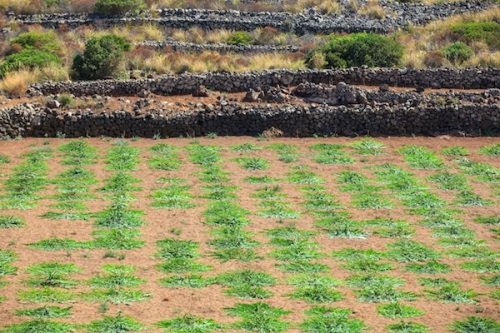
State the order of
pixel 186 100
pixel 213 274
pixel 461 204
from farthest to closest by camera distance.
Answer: pixel 186 100
pixel 461 204
pixel 213 274

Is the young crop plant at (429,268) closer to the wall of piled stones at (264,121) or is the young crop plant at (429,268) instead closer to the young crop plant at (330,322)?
the young crop plant at (330,322)

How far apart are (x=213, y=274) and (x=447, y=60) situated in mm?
18571

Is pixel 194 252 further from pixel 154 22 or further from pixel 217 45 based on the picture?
pixel 154 22

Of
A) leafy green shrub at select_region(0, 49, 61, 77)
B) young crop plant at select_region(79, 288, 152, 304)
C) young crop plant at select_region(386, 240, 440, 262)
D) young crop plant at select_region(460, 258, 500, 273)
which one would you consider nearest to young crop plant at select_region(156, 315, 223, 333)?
young crop plant at select_region(79, 288, 152, 304)

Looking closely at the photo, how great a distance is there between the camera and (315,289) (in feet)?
55.3

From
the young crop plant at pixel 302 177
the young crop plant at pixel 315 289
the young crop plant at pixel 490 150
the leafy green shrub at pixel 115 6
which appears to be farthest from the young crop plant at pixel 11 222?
the leafy green shrub at pixel 115 6

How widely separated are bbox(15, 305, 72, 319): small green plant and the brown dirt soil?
15cm

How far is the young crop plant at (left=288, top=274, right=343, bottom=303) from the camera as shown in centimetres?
1659

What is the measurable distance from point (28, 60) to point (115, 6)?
13173 millimetres

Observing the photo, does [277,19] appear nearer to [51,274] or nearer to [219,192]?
[219,192]

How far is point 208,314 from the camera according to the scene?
15945mm

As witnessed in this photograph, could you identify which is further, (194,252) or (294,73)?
(294,73)

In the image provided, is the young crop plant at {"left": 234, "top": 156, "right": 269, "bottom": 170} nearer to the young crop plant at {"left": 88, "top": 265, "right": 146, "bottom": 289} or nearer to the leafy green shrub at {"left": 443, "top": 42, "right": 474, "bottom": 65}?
the young crop plant at {"left": 88, "top": 265, "right": 146, "bottom": 289}

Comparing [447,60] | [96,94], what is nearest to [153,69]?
[96,94]
